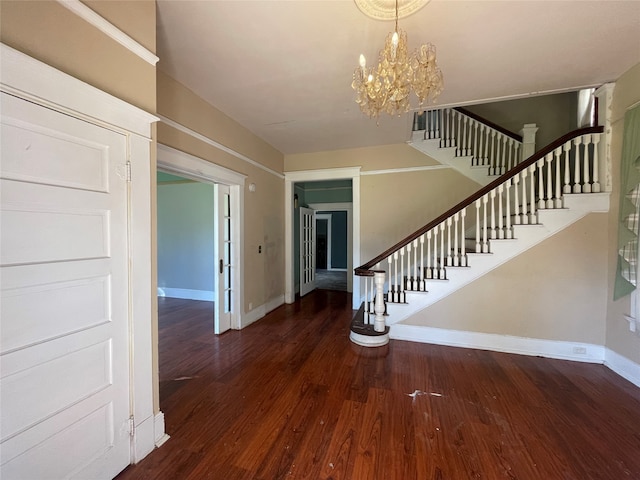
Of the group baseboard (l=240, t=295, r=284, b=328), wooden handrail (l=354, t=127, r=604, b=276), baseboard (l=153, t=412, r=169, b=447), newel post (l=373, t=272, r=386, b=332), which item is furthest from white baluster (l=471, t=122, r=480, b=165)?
baseboard (l=153, t=412, r=169, b=447)

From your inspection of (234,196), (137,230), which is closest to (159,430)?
(137,230)

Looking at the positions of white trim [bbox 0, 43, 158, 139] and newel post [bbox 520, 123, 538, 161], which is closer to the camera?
Answer: white trim [bbox 0, 43, 158, 139]

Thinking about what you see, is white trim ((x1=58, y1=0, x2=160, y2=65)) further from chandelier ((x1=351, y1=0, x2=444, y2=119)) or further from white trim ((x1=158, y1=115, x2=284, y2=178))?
chandelier ((x1=351, y1=0, x2=444, y2=119))

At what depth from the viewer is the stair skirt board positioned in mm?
2473

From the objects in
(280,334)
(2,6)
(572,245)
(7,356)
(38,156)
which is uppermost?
(2,6)

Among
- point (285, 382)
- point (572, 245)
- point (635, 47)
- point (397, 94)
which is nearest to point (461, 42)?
point (397, 94)

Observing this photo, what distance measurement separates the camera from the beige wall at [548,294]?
2705mm

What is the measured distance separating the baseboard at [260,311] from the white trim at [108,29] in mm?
3101

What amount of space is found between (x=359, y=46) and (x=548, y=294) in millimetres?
3260

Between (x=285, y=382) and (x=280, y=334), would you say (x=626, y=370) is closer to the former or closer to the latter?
(x=285, y=382)

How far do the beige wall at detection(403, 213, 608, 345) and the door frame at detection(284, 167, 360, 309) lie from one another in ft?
5.79

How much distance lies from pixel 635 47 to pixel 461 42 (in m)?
1.48

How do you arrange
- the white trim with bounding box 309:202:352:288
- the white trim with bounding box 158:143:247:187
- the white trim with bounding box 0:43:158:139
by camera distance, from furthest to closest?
1. the white trim with bounding box 309:202:352:288
2. the white trim with bounding box 158:143:247:187
3. the white trim with bounding box 0:43:158:139

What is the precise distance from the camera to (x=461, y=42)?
201 centimetres
